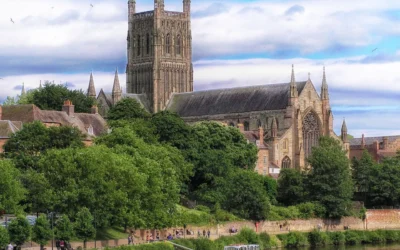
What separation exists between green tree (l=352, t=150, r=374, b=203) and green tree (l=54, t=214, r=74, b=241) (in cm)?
4972

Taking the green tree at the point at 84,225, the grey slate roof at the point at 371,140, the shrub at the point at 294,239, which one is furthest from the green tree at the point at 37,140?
the grey slate roof at the point at 371,140

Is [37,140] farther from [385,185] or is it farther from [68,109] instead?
[385,185]

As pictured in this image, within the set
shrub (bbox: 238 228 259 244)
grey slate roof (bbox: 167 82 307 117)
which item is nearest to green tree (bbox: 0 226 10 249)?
shrub (bbox: 238 228 259 244)

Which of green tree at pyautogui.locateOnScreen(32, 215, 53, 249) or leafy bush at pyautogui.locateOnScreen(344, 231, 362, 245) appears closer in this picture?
green tree at pyautogui.locateOnScreen(32, 215, 53, 249)

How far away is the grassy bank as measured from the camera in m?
76.5

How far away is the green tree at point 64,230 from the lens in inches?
2625

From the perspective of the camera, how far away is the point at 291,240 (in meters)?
90.6

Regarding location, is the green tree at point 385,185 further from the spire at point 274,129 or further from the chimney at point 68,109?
the chimney at point 68,109

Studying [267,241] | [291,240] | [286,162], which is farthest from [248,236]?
[286,162]

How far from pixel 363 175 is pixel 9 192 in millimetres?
52444

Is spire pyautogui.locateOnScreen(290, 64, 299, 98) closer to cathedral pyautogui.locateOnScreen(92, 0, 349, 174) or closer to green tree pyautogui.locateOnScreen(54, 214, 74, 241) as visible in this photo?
cathedral pyautogui.locateOnScreen(92, 0, 349, 174)

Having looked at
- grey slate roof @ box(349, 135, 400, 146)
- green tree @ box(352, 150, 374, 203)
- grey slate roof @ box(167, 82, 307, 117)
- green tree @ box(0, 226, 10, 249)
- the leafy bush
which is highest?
grey slate roof @ box(167, 82, 307, 117)

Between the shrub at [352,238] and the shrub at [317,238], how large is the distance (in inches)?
126

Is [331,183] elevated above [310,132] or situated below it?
below
